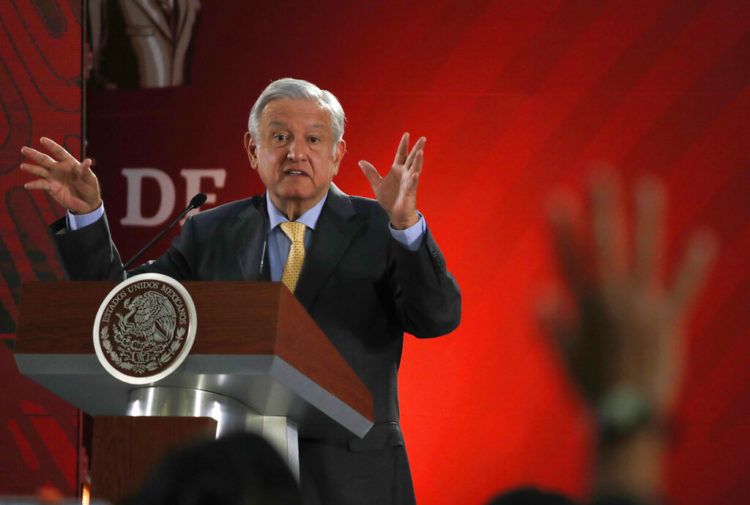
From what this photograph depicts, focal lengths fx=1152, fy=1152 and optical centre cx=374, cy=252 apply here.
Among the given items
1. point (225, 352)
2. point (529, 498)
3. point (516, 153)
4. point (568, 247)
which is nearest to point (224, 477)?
point (529, 498)

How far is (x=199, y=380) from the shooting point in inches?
→ 74.5

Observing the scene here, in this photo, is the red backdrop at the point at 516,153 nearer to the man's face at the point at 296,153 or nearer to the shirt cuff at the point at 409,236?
the man's face at the point at 296,153

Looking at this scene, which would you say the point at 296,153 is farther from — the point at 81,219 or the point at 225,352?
the point at 225,352

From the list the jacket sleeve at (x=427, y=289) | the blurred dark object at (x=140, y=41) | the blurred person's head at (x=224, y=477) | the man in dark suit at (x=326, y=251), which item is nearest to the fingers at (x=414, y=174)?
the man in dark suit at (x=326, y=251)

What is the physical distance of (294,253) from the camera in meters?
2.59

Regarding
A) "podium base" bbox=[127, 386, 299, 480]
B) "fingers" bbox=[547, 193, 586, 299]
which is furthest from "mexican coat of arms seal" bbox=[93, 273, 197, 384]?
"fingers" bbox=[547, 193, 586, 299]

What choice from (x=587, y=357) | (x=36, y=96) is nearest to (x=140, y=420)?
(x=587, y=357)

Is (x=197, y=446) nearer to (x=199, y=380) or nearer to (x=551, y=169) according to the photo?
(x=199, y=380)

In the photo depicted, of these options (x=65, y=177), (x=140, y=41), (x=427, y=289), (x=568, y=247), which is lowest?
(x=427, y=289)

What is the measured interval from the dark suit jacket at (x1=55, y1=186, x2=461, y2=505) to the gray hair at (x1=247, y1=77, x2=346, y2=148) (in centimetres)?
17

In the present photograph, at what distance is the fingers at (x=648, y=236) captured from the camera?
2.73 feet

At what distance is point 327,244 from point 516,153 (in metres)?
1.54

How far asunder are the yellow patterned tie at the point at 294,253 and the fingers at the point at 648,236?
1.67 metres

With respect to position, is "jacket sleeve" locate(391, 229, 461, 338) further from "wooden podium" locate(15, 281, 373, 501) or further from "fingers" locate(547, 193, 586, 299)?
"fingers" locate(547, 193, 586, 299)
